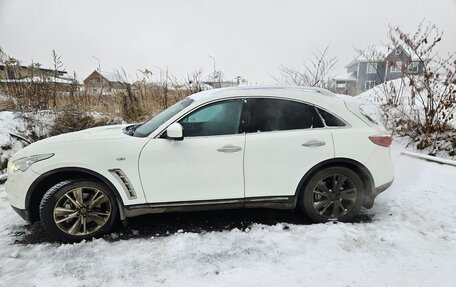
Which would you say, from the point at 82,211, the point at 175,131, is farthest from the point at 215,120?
the point at 82,211

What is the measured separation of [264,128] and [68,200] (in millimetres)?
2302

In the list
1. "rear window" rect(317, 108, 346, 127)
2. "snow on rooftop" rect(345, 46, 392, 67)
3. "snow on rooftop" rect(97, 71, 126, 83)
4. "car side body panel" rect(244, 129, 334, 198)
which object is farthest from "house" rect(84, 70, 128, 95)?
"snow on rooftop" rect(345, 46, 392, 67)

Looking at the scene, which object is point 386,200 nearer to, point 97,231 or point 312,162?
point 312,162

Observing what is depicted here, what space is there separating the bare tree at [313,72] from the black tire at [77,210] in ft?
28.2

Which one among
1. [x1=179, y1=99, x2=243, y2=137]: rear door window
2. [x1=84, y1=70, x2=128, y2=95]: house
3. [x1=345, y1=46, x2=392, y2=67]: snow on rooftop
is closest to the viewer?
[x1=179, y1=99, x2=243, y2=137]: rear door window

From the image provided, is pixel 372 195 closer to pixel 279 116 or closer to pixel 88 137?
pixel 279 116

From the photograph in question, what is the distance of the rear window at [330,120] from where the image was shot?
3359mm

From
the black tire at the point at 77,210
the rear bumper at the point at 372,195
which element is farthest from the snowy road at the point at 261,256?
the rear bumper at the point at 372,195

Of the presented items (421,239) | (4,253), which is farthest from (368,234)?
(4,253)

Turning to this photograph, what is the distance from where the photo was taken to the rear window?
336 centimetres

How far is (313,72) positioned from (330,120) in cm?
746

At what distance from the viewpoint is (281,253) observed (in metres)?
2.82

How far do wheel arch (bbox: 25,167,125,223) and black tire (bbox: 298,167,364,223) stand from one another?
7.07ft

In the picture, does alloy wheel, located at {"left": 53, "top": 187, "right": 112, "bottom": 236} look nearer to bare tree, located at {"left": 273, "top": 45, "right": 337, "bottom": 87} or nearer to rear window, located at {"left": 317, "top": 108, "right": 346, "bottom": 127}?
rear window, located at {"left": 317, "top": 108, "right": 346, "bottom": 127}
